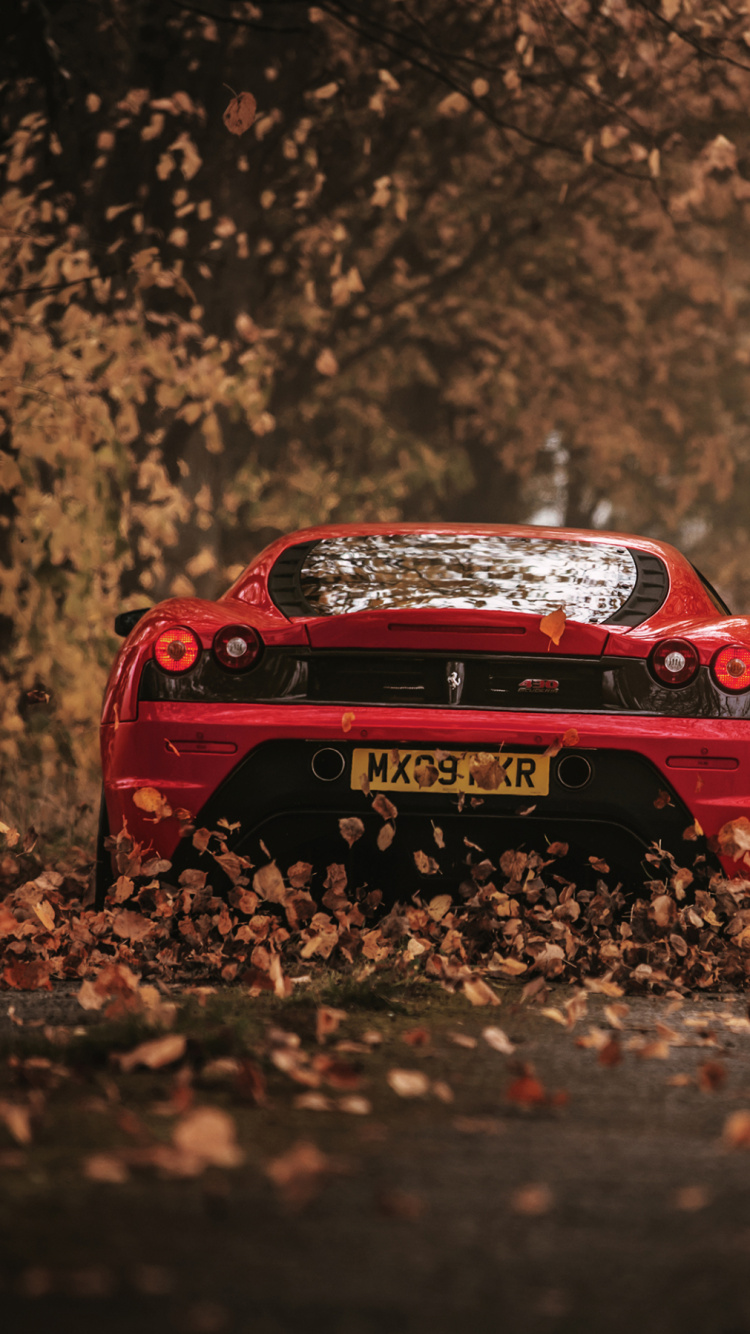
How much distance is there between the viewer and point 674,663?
503cm

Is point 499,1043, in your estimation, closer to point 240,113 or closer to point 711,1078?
point 711,1078

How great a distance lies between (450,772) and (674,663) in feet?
2.37

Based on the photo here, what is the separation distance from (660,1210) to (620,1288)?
0.39 metres

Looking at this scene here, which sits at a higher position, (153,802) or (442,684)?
(442,684)

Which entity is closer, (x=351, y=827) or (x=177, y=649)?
(x=351, y=827)

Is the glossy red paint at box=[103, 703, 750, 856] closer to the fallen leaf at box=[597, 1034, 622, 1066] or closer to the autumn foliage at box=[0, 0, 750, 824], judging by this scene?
the fallen leaf at box=[597, 1034, 622, 1066]

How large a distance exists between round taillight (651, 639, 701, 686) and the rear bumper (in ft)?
0.40

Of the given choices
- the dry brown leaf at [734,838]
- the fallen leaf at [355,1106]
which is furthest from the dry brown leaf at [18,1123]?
the dry brown leaf at [734,838]

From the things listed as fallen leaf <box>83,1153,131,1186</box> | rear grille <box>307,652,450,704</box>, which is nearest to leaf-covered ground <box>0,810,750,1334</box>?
fallen leaf <box>83,1153,131,1186</box>

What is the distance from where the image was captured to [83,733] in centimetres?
977

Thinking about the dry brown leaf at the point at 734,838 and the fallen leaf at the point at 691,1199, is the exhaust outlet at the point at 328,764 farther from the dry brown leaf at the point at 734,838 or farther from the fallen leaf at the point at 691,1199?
the fallen leaf at the point at 691,1199

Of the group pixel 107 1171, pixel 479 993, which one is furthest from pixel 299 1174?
pixel 479 993

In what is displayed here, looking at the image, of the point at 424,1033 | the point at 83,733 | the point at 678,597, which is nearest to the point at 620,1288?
the point at 424,1033

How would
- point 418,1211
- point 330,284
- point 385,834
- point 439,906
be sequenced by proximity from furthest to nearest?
point 330,284 → point 439,906 → point 385,834 → point 418,1211
